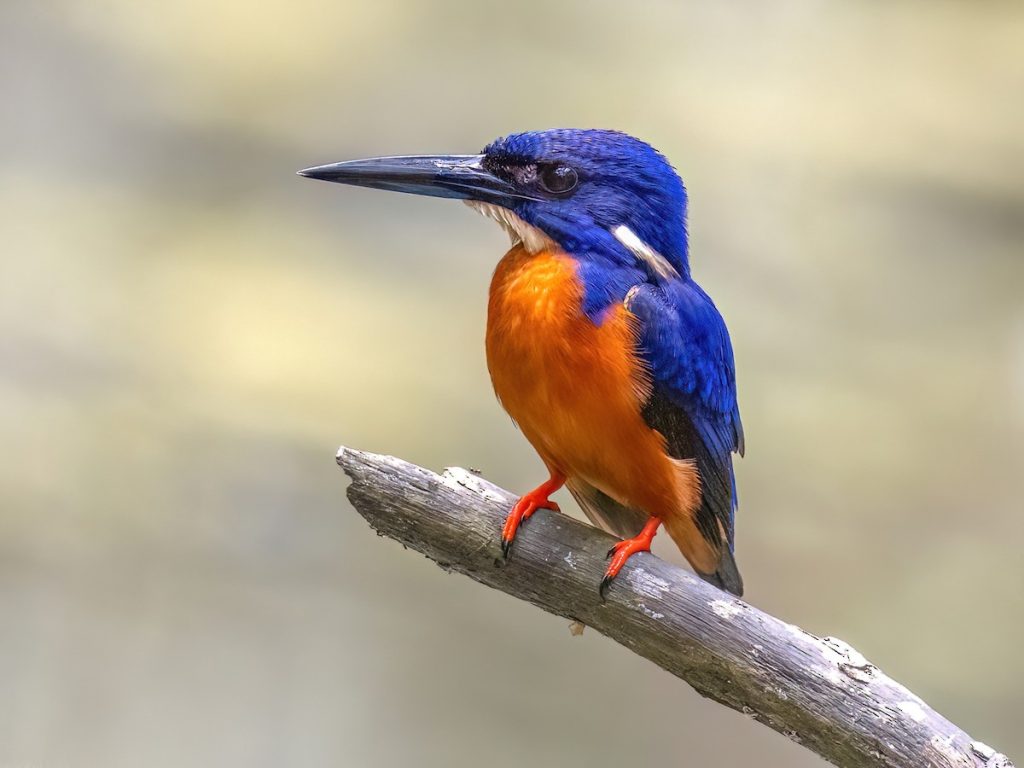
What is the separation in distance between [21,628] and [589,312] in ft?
11.0

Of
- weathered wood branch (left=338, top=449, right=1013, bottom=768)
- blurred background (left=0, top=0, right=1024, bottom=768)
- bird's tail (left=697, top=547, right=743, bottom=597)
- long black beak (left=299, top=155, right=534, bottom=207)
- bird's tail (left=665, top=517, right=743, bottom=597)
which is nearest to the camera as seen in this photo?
weathered wood branch (left=338, top=449, right=1013, bottom=768)

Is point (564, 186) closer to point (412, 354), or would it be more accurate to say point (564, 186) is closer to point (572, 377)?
point (572, 377)

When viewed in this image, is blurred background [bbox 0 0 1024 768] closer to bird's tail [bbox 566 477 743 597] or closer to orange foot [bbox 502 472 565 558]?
bird's tail [bbox 566 477 743 597]

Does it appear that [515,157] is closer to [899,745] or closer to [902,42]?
[899,745]

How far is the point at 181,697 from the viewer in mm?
4559

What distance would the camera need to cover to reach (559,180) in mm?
2320

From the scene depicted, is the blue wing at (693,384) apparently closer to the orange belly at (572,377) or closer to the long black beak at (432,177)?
the orange belly at (572,377)

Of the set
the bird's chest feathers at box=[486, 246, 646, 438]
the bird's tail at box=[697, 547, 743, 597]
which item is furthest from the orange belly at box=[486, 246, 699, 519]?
the bird's tail at box=[697, 547, 743, 597]

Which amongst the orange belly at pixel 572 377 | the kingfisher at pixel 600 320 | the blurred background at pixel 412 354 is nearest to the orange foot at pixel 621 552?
the kingfisher at pixel 600 320

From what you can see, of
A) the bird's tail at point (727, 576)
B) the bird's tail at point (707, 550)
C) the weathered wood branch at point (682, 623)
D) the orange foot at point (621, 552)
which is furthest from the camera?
the bird's tail at point (727, 576)

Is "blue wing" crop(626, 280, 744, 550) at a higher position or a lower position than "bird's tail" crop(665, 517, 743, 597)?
higher

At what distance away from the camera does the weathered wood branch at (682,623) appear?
1955 mm

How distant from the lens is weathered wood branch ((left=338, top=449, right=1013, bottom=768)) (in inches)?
77.0

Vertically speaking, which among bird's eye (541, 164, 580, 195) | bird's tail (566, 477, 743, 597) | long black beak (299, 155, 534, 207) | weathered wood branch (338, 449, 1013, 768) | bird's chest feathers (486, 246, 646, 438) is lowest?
weathered wood branch (338, 449, 1013, 768)
